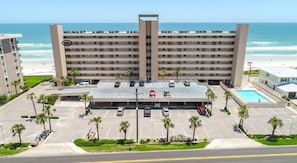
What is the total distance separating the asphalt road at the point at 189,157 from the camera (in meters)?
34.4

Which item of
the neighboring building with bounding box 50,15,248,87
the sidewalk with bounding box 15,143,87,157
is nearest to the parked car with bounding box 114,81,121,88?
the neighboring building with bounding box 50,15,248,87

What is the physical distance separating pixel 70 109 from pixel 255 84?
6191 cm

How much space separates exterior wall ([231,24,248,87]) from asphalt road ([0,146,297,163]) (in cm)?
4026

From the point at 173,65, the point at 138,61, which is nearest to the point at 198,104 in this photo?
the point at 173,65

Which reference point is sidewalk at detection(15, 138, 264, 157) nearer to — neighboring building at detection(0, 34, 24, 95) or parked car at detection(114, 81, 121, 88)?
parked car at detection(114, 81, 121, 88)

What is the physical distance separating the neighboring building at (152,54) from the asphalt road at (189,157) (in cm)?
4111

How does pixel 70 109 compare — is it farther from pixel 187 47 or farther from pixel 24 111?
pixel 187 47

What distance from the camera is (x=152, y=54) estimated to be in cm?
7275

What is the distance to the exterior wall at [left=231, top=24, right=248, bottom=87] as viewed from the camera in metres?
70.5

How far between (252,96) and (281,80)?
11233 mm

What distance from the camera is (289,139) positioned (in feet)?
135

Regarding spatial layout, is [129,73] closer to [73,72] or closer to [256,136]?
[73,72]

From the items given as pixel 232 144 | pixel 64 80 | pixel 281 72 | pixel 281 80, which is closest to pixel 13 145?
pixel 64 80

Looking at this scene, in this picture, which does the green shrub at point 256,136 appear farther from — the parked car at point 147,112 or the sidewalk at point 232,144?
the parked car at point 147,112
